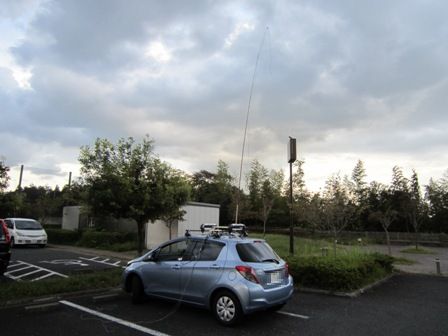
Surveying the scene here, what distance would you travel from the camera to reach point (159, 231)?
2248 centimetres

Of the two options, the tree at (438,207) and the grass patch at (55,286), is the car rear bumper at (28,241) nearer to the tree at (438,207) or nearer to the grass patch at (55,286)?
the grass patch at (55,286)

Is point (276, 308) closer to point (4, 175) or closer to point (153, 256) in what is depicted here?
point (153, 256)

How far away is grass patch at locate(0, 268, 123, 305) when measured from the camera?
8.02 meters

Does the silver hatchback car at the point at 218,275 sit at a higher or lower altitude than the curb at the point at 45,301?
higher

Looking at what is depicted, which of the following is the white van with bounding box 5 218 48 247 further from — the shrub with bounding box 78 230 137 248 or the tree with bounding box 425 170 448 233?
the tree with bounding box 425 170 448 233

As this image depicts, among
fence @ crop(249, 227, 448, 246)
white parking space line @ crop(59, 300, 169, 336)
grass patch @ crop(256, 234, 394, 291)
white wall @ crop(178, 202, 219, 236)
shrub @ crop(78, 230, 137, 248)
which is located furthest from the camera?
fence @ crop(249, 227, 448, 246)

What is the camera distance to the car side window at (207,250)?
23.0ft

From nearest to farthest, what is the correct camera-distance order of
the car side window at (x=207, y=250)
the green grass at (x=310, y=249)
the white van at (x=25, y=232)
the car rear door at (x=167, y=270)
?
the car side window at (x=207, y=250)
the car rear door at (x=167, y=270)
the green grass at (x=310, y=249)
the white van at (x=25, y=232)

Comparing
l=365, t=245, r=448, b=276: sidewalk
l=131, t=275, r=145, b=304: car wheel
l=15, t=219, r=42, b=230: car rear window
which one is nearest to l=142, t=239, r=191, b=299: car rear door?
l=131, t=275, r=145, b=304: car wheel

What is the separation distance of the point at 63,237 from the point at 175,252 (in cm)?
2078

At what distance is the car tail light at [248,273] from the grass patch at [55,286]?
4468 mm

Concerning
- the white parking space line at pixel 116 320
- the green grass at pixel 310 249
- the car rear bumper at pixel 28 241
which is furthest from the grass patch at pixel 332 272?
the car rear bumper at pixel 28 241

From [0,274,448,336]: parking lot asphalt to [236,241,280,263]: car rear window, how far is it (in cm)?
111

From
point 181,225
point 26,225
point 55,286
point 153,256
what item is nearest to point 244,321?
point 153,256
